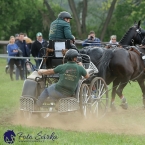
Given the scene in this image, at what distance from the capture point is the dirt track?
10344mm

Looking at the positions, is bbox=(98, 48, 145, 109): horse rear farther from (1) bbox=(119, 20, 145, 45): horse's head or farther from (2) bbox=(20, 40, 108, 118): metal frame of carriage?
(1) bbox=(119, 20, 145, 45): horse's head

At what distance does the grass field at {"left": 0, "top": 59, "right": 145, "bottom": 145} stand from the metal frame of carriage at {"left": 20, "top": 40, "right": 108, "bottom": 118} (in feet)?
0.85

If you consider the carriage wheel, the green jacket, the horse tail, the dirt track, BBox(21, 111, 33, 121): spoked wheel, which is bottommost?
the dirt track

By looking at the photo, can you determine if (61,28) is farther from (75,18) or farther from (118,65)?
(75,18)

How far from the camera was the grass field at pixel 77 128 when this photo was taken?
28.2 feet

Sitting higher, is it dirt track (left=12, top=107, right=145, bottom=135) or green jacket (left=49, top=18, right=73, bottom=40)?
green jacket (left=49, top=18, right=73, bottom=40)

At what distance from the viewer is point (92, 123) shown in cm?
1093

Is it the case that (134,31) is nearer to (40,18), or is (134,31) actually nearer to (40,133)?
(40,133)

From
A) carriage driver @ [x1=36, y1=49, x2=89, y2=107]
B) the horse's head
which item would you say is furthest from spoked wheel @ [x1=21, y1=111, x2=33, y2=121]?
the horse's head

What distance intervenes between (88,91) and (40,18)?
35.4m

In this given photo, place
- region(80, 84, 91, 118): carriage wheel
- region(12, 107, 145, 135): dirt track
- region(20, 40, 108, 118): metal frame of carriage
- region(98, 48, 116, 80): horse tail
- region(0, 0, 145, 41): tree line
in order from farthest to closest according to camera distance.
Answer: region(0, 0, 145, 41): tree line
region(98, 48, 116, 80): horse tail
region(80, 84, 91, 118): carriage wheel
region(20, 40, 108, 118): metal frame of carriage
region(12, 107, 145, 135): dirt track

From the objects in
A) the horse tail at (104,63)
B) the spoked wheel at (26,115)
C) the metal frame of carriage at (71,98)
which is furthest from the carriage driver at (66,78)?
the horse tail at (104,63)

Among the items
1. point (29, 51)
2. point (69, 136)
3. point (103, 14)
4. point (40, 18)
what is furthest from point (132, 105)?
point (103, 14)

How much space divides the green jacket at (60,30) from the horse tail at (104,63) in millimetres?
1763
